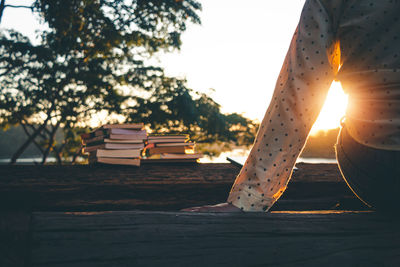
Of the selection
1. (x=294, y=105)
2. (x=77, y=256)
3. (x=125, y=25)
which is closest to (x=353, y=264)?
(x=294, y=105)

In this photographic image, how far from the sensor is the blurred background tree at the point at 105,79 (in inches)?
404

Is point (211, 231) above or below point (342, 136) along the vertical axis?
below

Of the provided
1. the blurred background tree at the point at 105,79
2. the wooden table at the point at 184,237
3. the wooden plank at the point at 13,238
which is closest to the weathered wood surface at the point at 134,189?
the wooden table at the point at 184,237

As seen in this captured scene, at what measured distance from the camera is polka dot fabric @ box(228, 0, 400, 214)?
89 centimetres

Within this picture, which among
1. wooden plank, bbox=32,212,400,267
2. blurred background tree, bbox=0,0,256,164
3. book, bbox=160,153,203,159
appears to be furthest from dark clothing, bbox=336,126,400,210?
blurred background tree, bbox=0,0,256,164

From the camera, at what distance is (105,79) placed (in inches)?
461

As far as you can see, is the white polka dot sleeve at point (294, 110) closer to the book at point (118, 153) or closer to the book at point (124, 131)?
the book at point (118, 153)

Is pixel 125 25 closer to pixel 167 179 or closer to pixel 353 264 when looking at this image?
pixel 167 179

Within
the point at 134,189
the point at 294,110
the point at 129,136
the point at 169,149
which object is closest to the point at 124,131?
the point at 129,136

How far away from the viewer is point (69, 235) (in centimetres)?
58

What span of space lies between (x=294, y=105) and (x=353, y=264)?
1.57ft

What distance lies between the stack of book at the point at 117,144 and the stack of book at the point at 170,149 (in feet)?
0.35

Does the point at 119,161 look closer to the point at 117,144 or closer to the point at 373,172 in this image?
the point at 117,144

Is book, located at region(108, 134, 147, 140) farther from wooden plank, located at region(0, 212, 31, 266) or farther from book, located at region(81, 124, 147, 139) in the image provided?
wooden plank, located at region(0, 212, 31, 266)
